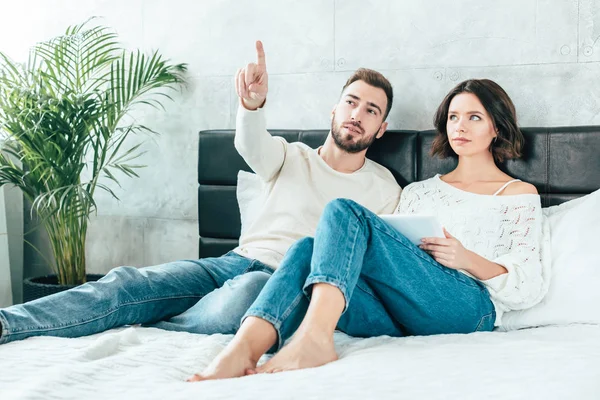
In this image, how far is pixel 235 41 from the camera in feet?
10.1

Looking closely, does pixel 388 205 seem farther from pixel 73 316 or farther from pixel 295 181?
pixel 73 316

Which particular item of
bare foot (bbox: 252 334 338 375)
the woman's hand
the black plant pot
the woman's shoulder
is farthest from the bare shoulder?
the black plant pot

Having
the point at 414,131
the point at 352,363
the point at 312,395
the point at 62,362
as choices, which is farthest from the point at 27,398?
the point at 414,131

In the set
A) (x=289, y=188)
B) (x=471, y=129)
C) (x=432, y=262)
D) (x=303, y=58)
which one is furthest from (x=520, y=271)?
(x=303, y=58)

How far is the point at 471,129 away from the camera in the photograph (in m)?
2.33

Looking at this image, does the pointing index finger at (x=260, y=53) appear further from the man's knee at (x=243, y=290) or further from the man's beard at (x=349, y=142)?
the man's knee at (x=243, y=290)

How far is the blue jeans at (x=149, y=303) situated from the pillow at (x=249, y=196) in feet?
1.09

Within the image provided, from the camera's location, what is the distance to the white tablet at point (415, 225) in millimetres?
1762

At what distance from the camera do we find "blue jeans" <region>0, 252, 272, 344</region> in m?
1.82

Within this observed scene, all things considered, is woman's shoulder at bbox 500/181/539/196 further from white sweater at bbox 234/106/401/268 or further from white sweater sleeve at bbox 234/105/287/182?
white sweater sleeve at bbox 234/105/287/182

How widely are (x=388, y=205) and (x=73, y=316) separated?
44.2 inches

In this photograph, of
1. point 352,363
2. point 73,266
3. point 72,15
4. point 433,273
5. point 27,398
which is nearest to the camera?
point 27,398

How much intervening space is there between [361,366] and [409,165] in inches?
48.2

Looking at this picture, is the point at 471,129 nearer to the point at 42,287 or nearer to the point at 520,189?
the point at 520,189
